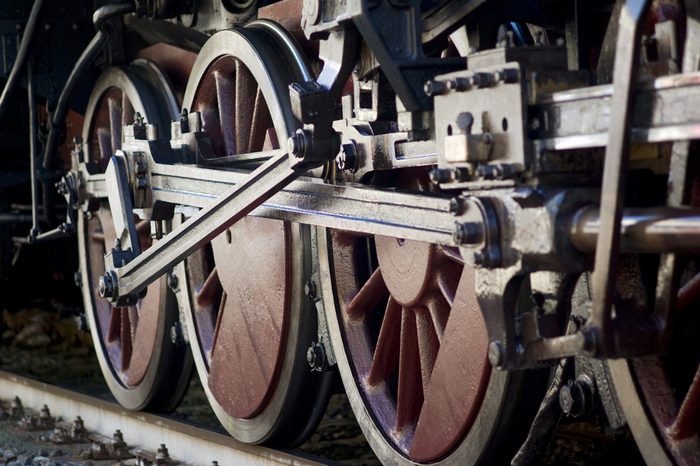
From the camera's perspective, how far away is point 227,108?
4230 mm

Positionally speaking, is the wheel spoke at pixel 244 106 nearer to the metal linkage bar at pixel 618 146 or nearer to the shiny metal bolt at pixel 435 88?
the shiny metal bolt at pixel 435 88

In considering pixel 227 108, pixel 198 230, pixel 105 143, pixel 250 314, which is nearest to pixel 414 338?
pixel 198 230

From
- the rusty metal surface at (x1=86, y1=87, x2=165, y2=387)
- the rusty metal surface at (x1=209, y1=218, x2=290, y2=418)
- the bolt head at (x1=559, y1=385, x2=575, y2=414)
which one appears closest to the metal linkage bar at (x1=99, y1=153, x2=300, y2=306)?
the rusty metal surface at (x1=209, y1=218, x2=290, y2=418)

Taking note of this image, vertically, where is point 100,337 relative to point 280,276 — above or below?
below

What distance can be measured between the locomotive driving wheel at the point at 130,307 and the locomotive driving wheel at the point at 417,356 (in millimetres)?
1159

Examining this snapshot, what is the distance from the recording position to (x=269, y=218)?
12.2 feet

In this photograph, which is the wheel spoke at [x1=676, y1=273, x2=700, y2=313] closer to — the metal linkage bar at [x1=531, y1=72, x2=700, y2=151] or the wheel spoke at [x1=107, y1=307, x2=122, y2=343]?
the metal linkage bar at [x1=531, y1=72, x2=700, y2=151]

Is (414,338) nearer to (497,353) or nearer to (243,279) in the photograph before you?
(243,279)

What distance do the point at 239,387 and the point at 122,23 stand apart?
168 cm

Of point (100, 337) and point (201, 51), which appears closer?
point (201, 51)

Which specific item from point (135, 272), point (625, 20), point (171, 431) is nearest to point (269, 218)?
point (135, 272)

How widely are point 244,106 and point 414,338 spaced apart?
1104mm

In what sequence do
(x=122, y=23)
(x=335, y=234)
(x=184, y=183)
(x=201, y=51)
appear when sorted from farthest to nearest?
(x=122, y=23) → (x=201, y=51) → (x=184, y=183) → (x=335, y=234)

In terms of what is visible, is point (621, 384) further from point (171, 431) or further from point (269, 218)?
point (171, 431)
